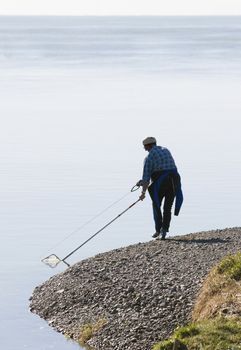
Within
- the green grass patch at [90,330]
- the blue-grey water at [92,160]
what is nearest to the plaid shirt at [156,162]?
the blue-grey water at [92,160]

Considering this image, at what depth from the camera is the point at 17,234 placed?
26.4m

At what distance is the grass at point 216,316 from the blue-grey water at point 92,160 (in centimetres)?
229

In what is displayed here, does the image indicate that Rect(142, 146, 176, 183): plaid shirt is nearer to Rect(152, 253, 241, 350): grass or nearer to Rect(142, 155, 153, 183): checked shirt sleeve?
Rect(142, 155, 153, 183): checked shirt sleeve

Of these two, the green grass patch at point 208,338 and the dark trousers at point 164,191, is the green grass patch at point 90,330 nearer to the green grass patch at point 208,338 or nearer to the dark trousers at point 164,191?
the green grass patch at point 208,338

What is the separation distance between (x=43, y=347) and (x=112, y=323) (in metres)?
1.12

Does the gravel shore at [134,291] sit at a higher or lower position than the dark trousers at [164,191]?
lower

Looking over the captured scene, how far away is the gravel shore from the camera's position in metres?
16.5

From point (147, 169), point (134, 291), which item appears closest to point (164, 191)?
point (147, 169)

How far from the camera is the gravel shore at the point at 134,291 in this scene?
1645cm

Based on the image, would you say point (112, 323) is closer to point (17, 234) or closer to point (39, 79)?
point (17, 234)

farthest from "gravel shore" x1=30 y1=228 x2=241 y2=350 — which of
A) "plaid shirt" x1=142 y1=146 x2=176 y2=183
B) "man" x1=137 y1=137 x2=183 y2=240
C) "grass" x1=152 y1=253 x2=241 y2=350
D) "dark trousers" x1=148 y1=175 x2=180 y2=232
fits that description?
"plaid shirt" x1=142 y1=146 x2=176 y2=183

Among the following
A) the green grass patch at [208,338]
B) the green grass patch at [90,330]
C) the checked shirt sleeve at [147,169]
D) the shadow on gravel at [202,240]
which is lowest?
the green grass patch at [208,338]

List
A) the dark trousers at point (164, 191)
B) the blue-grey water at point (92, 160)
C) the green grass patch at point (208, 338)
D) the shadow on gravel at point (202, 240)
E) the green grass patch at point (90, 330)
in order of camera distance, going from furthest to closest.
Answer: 1. the blue-grey water at point (92, 160)
2. the shadow on gravel at point (202, 240)
3. the dark trousers at point (164, 191)
4. the green grass patch at point (90, 330)
5. the green grass patch at point (208, 338)

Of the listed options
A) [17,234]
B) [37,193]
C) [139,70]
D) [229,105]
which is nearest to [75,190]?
[37,193]
